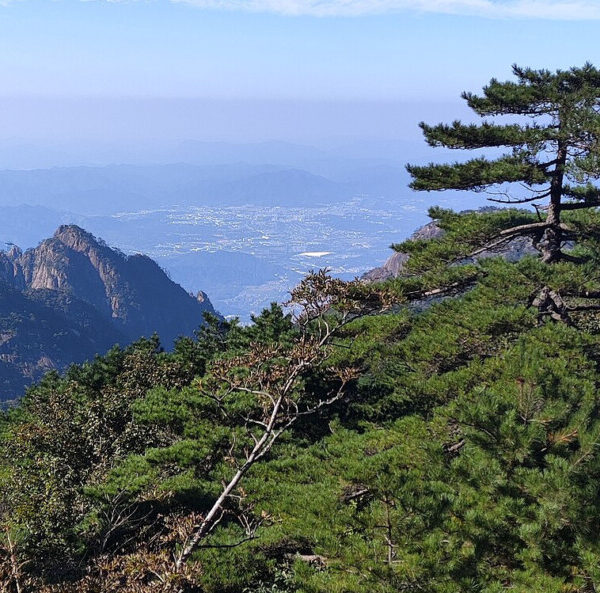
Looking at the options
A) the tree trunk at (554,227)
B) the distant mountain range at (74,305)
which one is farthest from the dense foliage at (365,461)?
the distant mountain range at (74,305)

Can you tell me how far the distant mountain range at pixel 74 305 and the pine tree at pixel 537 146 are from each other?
107 m

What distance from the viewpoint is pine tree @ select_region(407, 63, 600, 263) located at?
13.4 meters

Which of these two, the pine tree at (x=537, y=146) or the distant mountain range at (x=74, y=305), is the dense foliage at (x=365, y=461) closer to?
the pine tree at (x=537, y=146)

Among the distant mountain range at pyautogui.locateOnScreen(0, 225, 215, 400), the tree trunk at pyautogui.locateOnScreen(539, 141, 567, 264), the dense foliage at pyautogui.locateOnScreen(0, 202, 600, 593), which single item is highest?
the tree trunk at pyautogui.locateOnScreen(539, 141, 567, 264)

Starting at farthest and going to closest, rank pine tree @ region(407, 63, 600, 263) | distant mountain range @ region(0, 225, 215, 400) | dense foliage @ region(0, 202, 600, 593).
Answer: distant mountain range @ region(0, 225, 215, 400) < pine tree @ region(407, 63, 600, 263) < dense foliage @ region(0, 202, 600, 593)

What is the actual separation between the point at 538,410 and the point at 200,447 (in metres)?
7.19

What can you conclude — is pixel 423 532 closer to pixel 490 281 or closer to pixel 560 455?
pixel 560 455

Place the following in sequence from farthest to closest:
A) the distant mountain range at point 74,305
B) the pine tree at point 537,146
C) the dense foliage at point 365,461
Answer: the distant mountain range at point 74,305 → the pine tree at point 537,146 → the dense foliage at point 365,461

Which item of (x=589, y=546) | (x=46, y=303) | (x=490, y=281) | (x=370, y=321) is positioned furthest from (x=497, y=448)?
(x=46, y=303)

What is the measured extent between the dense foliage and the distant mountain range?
340 ft

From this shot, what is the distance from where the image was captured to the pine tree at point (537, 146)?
13.4 metres

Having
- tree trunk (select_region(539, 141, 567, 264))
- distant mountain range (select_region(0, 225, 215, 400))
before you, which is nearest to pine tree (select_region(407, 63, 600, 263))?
tree trunk (select_region(539, 141, 567, 264))

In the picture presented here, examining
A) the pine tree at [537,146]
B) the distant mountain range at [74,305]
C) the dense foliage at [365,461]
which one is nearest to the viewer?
the dense foliage at [365,461]

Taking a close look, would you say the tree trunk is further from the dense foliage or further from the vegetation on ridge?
the dense foliage
